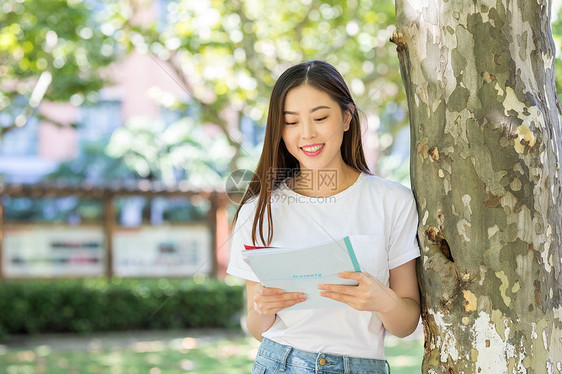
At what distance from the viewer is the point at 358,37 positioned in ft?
27.6

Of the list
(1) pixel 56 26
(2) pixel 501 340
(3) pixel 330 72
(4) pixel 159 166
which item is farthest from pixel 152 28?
(4) pixel 159 166

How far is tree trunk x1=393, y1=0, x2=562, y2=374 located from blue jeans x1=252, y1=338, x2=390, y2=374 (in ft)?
0.63

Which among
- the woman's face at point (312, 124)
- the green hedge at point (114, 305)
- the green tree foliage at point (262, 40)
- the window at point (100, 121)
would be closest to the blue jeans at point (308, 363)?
the woman's face at point (312, 124)

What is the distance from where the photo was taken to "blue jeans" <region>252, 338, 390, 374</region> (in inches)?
71.7

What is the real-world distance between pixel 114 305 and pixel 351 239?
7.84 meters

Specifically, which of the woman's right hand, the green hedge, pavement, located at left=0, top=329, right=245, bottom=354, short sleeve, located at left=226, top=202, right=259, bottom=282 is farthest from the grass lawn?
the woman's right hand

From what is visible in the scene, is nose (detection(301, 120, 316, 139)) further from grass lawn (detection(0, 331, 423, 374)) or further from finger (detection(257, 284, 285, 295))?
grass lawn (detection(0, 331, 423, 374))

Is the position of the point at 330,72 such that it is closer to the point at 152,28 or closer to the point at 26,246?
the point at 152,28

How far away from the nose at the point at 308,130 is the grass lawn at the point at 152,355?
4871 millimetres

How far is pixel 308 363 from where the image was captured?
6.06 ft

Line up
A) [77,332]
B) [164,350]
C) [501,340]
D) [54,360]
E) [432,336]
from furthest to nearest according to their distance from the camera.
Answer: [77,332]
[164,350]
[54,360]
[432,336]
[501,340]

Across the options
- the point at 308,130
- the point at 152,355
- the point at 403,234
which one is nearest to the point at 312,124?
the point at 308,130

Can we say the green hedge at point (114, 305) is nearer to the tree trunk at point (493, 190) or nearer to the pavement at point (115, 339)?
the pavement at point (115, 339)

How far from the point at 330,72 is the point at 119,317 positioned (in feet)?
25.8
